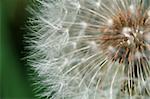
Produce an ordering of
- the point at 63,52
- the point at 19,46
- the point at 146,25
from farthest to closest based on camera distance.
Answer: the point at 19,46
the point at 63,52
the point at 146,25

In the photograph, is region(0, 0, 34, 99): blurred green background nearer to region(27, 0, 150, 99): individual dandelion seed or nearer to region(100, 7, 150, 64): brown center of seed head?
region(27, 0, 150, 99): individual dandelion seed

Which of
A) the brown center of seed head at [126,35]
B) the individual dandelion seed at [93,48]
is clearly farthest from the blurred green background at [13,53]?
the brown center of seed head at [126,35]

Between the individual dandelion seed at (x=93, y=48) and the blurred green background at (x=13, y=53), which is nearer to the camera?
the individual dandelion seed at (x=93, y=48)

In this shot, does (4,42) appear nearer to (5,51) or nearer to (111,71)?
(5,51)

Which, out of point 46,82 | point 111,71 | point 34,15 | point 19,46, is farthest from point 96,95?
point 19,46

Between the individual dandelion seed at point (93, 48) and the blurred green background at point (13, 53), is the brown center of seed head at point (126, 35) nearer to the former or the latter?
the individual dandelion seed at point (93, 48)
